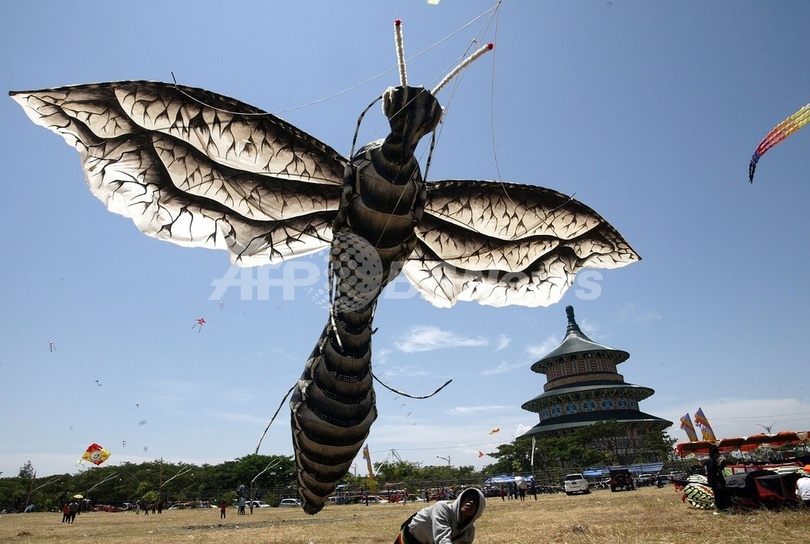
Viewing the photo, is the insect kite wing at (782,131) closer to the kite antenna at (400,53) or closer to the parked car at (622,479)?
the kite antenna at (400,53)

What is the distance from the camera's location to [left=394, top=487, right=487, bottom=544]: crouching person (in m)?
4.91

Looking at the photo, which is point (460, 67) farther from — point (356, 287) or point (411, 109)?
point (356, 287)

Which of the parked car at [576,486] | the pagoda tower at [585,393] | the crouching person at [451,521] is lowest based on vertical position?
the parked car at [576,486]

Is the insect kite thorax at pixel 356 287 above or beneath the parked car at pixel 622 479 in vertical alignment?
above

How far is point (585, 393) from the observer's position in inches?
2825

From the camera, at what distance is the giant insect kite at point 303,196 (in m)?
6.00

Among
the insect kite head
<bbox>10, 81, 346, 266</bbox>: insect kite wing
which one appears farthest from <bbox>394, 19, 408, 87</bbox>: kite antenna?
<bbox>10, 81, 346, 266</bbox>: insect kite wing

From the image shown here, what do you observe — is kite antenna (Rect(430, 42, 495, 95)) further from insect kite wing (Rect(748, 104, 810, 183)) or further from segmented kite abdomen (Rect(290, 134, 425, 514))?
insect kite wing (Rect(748, 104, 810, 183))

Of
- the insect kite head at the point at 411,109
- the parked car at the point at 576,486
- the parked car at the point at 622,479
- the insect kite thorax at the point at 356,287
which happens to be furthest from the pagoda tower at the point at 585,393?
the insect kite head at the point at 411,109

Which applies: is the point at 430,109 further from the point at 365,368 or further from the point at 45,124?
the point at 45,124

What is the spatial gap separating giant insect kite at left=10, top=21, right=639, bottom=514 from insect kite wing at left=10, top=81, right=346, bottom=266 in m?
0.01

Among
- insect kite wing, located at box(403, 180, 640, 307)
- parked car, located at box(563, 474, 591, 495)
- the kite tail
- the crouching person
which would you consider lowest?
parked car, located at box(563, 474, 591, 495)

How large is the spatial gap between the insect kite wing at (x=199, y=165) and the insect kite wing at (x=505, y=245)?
5.93 feet

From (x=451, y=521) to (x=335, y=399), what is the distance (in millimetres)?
1963
